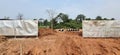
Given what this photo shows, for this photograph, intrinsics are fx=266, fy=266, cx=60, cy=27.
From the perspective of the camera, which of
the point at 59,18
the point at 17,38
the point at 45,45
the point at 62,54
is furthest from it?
the point at 59,18

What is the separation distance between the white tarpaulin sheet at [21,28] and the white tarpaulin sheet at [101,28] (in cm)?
355

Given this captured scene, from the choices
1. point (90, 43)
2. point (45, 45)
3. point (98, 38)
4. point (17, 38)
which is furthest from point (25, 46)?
point (98, 38)

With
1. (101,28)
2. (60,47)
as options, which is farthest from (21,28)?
(101,28)

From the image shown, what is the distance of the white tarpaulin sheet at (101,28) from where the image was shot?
18.5 metres

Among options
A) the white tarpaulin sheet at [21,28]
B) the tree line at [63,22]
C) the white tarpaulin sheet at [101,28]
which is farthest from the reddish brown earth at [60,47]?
the tree line at [63,22]

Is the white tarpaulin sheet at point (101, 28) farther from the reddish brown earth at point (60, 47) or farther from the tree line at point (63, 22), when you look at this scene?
the tree line at point (63, 22)

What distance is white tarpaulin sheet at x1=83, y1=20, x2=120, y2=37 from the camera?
1850cm

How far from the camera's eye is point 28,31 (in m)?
17.9

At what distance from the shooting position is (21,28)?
58.5 feet

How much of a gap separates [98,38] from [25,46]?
218 inches

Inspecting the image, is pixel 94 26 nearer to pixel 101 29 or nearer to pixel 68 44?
pixel 101 29

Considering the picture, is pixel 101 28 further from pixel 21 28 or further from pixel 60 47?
pixel 21 28

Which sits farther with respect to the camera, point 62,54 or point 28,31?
point 28,31

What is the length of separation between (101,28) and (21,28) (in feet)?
18.1
